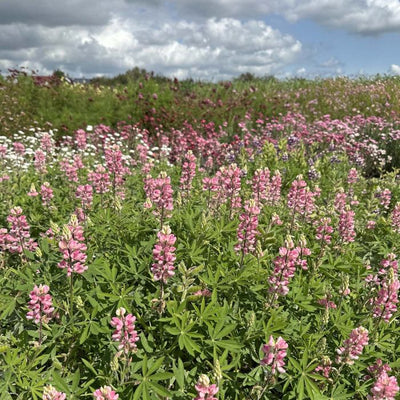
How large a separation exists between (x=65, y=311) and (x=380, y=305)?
2542 millimetres

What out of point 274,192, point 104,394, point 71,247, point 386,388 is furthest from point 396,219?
point 104,394

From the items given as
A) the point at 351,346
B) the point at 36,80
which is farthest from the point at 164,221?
the point at 36,80

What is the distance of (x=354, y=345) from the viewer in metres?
2.72

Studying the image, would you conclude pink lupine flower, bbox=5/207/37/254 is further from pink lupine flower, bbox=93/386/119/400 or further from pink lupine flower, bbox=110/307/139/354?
pink lupine flower, bbox=93/386/119/400

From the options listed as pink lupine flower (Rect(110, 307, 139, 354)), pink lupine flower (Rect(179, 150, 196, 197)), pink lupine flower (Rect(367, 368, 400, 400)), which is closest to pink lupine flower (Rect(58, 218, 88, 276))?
pink lupine flower (Rect(110, 307, 139, 354))

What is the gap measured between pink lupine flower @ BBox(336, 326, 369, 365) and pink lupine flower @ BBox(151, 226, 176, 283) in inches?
52.1

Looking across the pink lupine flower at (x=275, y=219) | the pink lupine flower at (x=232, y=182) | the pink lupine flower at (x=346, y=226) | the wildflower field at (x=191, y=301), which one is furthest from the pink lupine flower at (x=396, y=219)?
the pink lupine flower at (x=232, y=182)

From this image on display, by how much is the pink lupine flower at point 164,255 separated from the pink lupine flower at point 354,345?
4.34 ft

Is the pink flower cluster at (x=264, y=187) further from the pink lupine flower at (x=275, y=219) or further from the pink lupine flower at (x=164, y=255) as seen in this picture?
the pink lupine flower at (x=164, y=255)

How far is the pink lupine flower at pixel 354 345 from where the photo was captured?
2670 mm

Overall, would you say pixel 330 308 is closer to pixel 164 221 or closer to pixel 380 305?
pixel 380 305

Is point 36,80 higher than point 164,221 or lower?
higher

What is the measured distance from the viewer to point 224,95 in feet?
64.0

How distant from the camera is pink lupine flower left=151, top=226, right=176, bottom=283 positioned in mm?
2764
